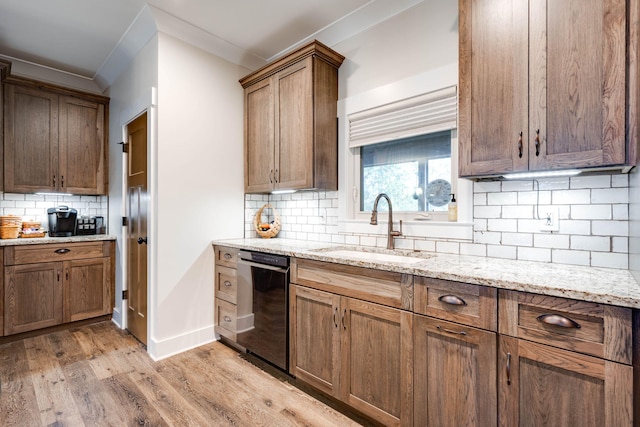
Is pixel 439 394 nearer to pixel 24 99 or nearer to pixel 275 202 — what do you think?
pixel 275 202

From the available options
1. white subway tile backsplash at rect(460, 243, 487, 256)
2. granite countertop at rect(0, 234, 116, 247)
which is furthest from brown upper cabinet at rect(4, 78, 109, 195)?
white subway tile backsplash at rect(460, 243, 487, 256)

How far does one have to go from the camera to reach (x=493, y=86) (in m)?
1.60

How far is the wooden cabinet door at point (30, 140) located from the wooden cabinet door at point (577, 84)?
14.5ft

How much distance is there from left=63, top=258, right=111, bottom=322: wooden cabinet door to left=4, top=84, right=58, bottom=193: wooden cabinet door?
951mm

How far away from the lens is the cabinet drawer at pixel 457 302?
1.34 meters

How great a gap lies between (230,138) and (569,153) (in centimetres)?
267

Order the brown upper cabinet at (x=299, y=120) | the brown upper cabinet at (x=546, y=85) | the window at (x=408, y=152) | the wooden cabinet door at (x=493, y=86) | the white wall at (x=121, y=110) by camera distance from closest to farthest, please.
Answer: the brown upper cabinet at (x=546, y=85)
the wooden cabinet door at (x=493, y=86)
the window at (x=408, y=152)
the brown upper cabinet at (x=299, y=120)
the white wall at (x=121, y=110)

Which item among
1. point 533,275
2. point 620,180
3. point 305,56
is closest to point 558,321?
point 533,275

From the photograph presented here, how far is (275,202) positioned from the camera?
3.44 m

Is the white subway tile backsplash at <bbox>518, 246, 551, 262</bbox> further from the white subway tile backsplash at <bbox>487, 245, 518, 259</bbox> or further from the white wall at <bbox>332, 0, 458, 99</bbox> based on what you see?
the white wall at <bbox>332, 0, 458, 99</bbox>

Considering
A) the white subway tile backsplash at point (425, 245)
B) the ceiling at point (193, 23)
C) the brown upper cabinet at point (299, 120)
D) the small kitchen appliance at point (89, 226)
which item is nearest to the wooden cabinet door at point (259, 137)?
the brown upper cabinet at point (299, 120)

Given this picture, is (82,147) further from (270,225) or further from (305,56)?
(305,56)

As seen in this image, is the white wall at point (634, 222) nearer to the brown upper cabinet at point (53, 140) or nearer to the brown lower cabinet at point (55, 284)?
the brown lower cabinet at point (55, 284)

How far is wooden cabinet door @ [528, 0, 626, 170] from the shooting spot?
1.30 m
